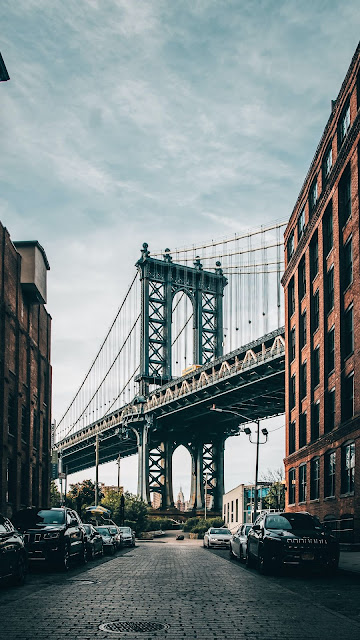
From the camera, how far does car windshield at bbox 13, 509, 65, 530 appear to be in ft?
70.3

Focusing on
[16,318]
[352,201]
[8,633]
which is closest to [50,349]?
[16,318]

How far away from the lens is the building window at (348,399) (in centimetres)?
3488

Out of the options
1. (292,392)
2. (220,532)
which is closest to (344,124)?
(292,392)

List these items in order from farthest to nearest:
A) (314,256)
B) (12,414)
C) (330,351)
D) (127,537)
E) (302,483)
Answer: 1. (302,483)
2. (12,414)
3. (314,256)
4. (127,537)
5. (330,351)

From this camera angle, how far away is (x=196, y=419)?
8994 cm

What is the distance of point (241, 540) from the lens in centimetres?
2494

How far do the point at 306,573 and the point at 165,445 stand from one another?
2997 inches

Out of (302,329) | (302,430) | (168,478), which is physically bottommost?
(168,478)

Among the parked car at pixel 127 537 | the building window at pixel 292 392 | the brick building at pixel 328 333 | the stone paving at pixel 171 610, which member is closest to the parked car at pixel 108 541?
the parked car at pixel 127 537

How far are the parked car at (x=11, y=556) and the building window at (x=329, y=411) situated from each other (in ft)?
78.3

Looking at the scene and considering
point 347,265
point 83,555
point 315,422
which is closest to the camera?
point 83,555

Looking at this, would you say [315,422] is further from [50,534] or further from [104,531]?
[50,534]

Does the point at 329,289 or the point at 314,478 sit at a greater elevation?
the point at 329,289

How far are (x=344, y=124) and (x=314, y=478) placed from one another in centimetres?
1750
